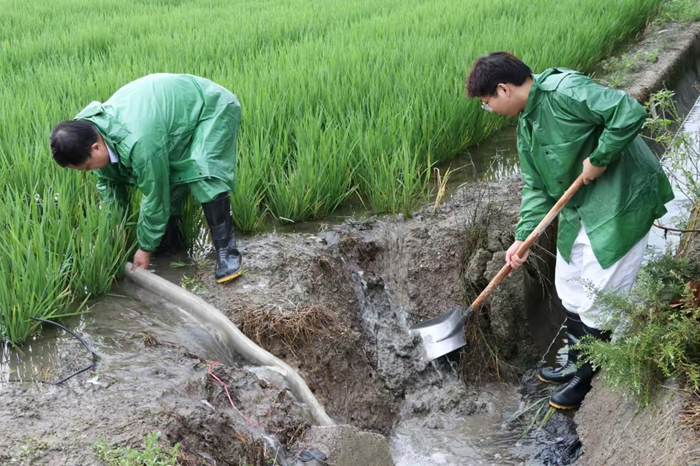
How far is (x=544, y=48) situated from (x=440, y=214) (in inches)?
101

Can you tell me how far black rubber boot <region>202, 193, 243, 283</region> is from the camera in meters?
3.04

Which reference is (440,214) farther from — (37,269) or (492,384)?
(37,269)

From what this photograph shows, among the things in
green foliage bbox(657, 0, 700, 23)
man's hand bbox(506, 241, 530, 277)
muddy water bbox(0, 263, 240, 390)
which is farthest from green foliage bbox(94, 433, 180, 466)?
green foliage bbox(657, 0, 700, 23)

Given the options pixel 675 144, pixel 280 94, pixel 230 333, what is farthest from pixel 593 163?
pixel 280 94

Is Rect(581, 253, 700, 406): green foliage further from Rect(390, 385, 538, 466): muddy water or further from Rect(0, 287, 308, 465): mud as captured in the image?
Rect(0, 287, 308, 465): mud

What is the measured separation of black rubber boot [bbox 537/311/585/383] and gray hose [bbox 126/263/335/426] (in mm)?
1023

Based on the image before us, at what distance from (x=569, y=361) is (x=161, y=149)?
2004 millimetres

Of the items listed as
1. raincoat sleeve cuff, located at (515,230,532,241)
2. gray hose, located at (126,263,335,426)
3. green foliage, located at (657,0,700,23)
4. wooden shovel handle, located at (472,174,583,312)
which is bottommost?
gray hose, located at (126,263,335,426)

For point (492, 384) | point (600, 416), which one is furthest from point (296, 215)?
point (600, 416)

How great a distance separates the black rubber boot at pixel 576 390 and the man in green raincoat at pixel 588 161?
0.23 metres

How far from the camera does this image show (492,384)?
3.37 meters

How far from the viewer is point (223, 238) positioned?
3119 mm

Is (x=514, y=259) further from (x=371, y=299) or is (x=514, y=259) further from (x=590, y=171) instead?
(x=371, y=299)

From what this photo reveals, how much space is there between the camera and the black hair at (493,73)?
2414 millimetres
